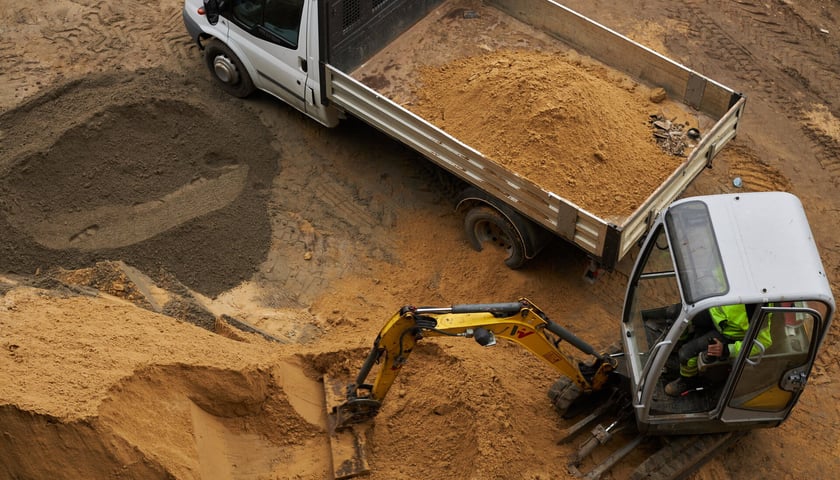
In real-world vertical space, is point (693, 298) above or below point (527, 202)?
above

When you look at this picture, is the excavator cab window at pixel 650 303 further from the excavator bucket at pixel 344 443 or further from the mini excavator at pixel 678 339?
the excavator bucket at pixel 344 443

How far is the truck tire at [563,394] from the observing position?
732 cm

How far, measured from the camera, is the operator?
242 inches

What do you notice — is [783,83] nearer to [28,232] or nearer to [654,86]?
[654,86]

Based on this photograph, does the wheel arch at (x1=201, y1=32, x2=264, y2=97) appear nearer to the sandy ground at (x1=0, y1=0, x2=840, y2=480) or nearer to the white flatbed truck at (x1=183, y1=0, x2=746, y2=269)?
the white flatbed truck at (x1=183, y1=0, x2=746, y2=269)

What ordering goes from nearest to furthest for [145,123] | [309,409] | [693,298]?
[693,298] → [309,409] → [145,123]

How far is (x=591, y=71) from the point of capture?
952cm

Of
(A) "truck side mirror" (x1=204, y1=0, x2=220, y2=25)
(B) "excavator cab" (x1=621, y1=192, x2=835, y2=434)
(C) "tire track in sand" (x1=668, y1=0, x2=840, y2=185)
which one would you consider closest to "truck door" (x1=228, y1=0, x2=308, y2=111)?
(A) "truck side mirror" (x1=204, y1=0, x2=220, y2=25)

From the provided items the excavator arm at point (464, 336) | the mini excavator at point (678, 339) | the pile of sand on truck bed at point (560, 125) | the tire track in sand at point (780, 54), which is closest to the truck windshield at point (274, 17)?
the pile of sand on truck bed at point (560, 125)

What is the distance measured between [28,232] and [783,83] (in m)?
9.04

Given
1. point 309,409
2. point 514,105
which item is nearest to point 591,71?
point 514,105

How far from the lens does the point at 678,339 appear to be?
247 inches

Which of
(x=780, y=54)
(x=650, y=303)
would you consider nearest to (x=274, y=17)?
(x=650, y=303)

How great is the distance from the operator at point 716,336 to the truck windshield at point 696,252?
0.20m
